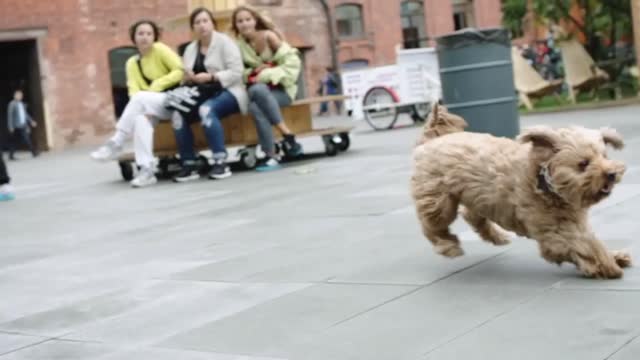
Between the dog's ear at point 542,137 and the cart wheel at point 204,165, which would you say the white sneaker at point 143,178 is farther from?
the dog's ear at point 542,137

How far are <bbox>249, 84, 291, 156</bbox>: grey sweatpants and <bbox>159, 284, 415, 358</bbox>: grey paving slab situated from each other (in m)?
7.18

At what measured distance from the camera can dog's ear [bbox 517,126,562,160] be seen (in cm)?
483

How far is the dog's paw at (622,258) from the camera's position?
16.8 ft

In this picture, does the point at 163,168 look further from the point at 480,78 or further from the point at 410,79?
the point at 410,79

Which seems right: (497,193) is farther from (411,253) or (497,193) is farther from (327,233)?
(327,233)

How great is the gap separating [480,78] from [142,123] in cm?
387

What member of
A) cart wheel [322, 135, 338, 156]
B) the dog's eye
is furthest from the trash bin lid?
the dog's eye

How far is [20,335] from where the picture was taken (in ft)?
16.4

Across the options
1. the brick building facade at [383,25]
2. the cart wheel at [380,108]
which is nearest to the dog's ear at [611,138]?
the cart wheel at [380,108]

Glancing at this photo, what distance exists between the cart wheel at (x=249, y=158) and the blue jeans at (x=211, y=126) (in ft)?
2.38

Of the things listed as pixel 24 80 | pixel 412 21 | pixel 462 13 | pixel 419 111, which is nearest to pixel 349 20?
pixel 412 21

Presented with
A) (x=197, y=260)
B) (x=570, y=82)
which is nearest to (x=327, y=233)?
(x=197, y=260)

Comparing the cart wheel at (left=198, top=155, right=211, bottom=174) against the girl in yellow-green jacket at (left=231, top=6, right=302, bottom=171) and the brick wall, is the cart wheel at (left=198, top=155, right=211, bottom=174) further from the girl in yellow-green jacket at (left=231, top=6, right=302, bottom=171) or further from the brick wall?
the brick wall

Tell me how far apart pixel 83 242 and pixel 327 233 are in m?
1.99
